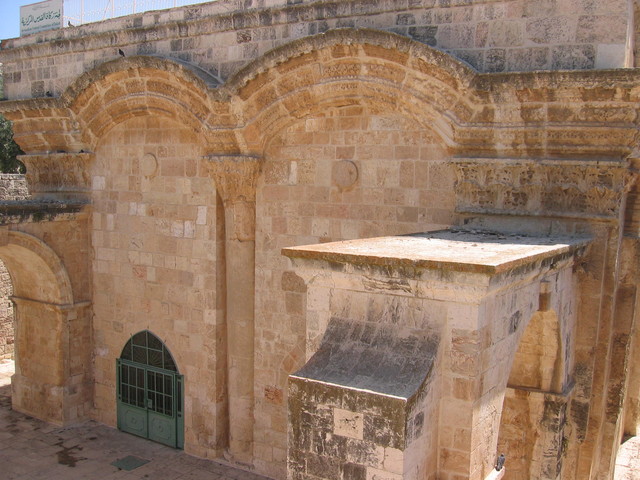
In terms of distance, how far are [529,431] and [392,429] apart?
3.34m

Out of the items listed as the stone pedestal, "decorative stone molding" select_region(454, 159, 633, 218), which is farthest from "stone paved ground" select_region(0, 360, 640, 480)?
the stone pedestal

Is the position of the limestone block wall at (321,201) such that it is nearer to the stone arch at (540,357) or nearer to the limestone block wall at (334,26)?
→ the limestone block wall at (334,26)

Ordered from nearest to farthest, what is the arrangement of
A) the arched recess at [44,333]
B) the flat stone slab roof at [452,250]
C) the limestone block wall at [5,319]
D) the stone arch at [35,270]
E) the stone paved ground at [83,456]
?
the flat stone slab roof at [452,250] < the stone paved ground at [83,456] < the stone arch at [35,270] < the arched recess at [44,333] < the limestone block wall at [5,319]

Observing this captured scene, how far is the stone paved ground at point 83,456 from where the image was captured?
822cm

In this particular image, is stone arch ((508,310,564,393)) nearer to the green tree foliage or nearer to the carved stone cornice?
the carved stone cornice

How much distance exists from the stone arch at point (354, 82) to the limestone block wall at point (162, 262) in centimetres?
147

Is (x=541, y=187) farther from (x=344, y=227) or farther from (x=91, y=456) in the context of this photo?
(x=91, y=456)

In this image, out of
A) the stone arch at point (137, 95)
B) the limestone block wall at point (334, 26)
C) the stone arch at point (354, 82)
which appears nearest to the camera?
the limestone block wall at point (334, 26)

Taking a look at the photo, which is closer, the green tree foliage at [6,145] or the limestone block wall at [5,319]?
the limestone block wall at [5,319]

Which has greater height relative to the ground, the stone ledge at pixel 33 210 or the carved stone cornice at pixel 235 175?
the carved stone cornice at pixel 235 175

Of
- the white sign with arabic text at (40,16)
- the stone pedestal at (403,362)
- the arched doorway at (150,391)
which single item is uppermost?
the white sign with arabic text at (40,16)

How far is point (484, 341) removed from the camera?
3885 millimetres

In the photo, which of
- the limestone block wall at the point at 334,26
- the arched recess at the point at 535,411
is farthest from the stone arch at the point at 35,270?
the arched recess at the point at 535,411

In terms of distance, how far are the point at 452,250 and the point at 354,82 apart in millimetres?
2992
